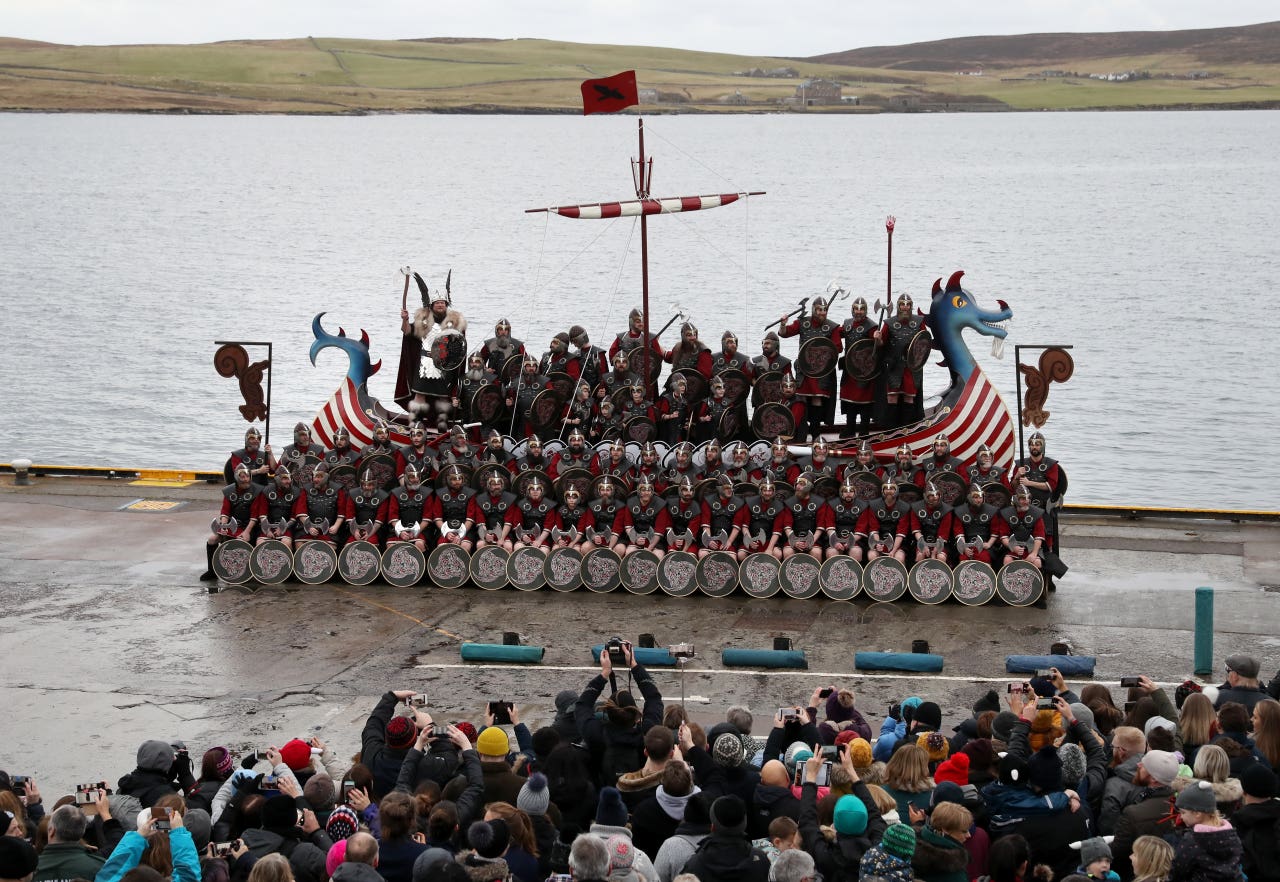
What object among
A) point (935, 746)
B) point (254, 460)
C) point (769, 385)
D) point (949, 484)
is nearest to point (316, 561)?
point (254, 460)

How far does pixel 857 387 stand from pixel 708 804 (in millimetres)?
14534

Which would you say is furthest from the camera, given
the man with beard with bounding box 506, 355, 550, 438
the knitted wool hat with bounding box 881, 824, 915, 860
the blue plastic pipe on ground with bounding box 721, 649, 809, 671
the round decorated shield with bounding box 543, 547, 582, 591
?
the man with beard with bounding box 506, 355, 550, 438

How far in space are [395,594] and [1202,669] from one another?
983cm

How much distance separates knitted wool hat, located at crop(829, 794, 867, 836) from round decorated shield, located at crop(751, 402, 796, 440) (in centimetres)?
1384

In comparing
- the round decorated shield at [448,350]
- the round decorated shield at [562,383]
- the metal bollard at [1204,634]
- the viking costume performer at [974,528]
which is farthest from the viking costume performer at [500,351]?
the metal bollard at [1204,634]

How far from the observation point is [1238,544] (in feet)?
84.6

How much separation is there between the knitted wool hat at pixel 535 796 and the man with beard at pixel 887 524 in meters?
11.2

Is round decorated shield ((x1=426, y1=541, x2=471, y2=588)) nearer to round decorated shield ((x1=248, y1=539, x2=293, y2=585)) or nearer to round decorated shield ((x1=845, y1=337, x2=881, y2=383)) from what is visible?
round decorated shield ((x1=248, y1=539, x2=293, y2=585))

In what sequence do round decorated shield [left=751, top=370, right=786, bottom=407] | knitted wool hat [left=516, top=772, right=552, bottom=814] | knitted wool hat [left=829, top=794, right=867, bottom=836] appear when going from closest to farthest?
knitted wool hat [left=829, top=794, right=867, bottom=836] → knitted wool hat [left=516, top=772, right=552, bottom=814] → round decorated shield [left=751, top=370, right=786, bottom=407]

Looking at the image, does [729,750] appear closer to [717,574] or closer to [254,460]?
[717,574]

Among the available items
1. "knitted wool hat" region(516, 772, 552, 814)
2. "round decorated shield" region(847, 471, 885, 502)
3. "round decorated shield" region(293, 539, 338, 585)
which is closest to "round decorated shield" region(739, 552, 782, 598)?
"round decorated shield" region(847, 471, 885, 502)

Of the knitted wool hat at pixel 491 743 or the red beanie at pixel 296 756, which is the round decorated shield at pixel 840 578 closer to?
the knitted wool hat at pixel 491 743

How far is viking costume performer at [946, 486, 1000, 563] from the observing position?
22562 millimetres

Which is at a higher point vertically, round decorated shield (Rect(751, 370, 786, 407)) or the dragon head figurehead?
the dragon head figurehead
